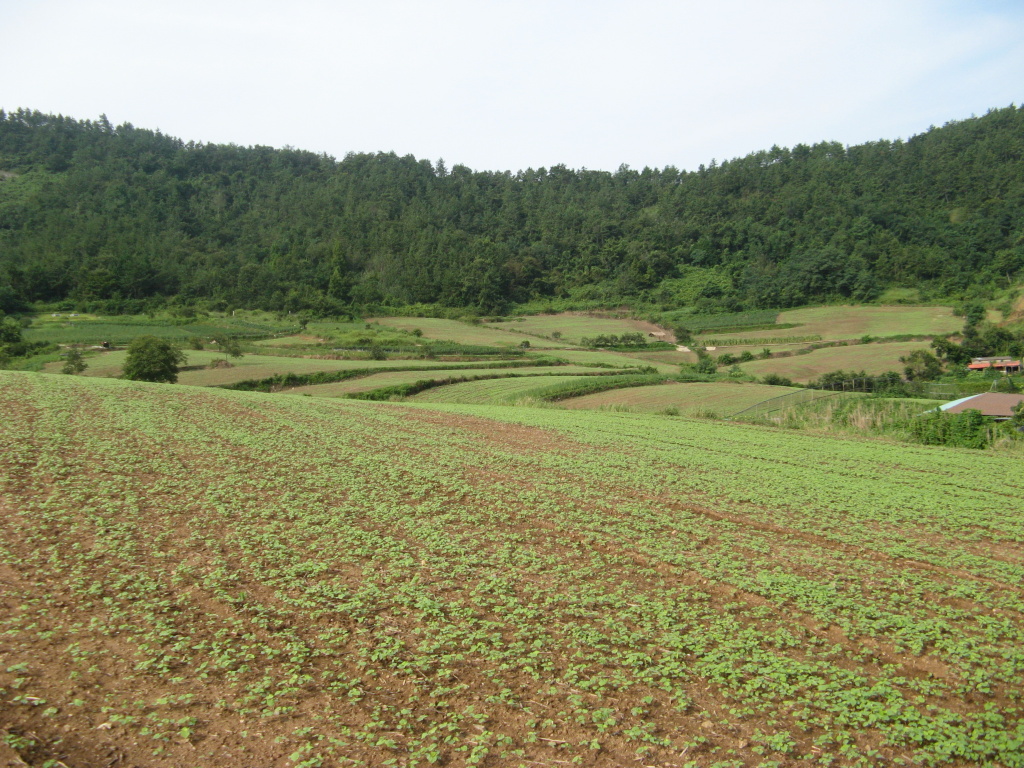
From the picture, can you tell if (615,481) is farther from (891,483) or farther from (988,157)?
(988,157)

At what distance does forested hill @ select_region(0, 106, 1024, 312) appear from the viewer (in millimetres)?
88312

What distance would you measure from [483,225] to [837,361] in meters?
90.6

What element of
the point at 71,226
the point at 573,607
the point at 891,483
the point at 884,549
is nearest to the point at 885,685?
the point at 573,607

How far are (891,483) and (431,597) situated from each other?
1090 centimetres

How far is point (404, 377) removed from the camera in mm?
42750

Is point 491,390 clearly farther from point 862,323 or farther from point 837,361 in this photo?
point 862,323

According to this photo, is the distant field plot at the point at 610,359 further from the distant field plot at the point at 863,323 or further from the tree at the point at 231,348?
the tree at the point at 231,348

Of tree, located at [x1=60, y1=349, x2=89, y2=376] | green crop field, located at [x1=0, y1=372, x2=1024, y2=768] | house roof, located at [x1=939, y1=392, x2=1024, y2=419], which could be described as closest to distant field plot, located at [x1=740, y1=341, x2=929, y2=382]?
house roof, located at [x1=939, y1=392, x2=1024, y2=419]

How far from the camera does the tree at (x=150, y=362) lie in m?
37.0

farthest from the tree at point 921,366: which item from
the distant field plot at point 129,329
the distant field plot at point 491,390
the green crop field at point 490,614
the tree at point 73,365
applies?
the distant field plot at point 129,329

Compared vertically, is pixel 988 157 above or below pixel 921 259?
above

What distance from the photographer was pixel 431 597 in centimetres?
754

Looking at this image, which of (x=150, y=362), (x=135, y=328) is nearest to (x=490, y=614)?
(x=150, y=362)

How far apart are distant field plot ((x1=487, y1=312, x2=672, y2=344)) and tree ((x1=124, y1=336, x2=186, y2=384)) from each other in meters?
→ 42.7
